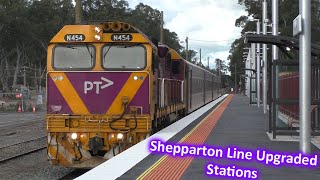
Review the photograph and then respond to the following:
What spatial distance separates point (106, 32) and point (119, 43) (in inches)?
16.1

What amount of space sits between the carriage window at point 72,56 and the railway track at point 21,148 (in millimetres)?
3954

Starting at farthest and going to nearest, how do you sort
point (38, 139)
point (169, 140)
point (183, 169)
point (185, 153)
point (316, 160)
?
point (38, 139) < point (169, 140) < point (185, 153) < point (316, 160) < point (183, 169)

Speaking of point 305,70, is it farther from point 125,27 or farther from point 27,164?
point 27,164

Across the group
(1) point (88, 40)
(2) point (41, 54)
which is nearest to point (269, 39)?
(1) point (88, 40)

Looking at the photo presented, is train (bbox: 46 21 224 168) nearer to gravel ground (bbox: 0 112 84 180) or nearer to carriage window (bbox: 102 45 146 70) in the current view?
carriage window (bbox: 102 45 146 70)

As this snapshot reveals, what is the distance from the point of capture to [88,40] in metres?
12.3

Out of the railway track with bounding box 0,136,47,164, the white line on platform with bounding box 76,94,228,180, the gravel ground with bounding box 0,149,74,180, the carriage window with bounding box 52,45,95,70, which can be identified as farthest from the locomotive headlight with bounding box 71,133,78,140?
the railway track with bounding box 0,136,47,164

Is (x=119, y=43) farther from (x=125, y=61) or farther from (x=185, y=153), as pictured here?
(x=185, y=153)

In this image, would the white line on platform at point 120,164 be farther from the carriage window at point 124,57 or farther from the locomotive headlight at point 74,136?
the carriage window at point 124,57

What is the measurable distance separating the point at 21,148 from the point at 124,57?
7.24m

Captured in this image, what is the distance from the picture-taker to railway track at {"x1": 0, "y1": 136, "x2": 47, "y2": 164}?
625 inches

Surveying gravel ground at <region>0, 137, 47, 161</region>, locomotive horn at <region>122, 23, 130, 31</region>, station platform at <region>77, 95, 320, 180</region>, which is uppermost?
locomotive horn at <region>122, 23, 130, 31</region>

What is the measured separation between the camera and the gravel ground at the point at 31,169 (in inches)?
490

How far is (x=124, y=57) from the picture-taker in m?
12.3
